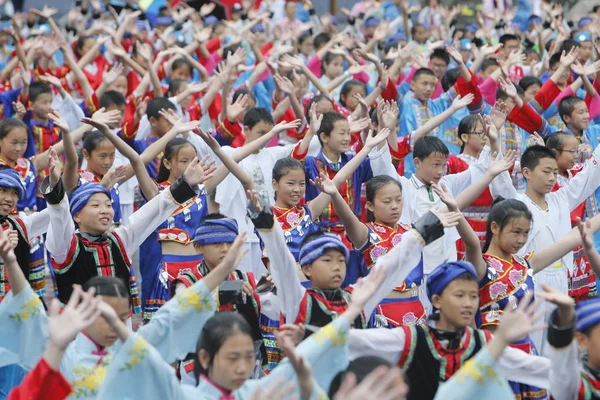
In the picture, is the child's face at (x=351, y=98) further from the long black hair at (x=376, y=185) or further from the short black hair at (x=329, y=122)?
the long black hair at (x=376, y=185)

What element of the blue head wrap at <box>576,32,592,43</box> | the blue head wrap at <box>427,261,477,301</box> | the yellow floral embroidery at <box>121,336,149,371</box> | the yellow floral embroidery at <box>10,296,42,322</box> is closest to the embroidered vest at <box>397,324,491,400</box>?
the blue head wrap at <box>427,261,477,301</box>

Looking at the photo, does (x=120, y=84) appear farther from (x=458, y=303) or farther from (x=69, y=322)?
(x=69, y=322)

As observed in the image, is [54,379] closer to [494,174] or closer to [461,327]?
[461,327]

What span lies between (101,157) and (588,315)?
396 centimetres

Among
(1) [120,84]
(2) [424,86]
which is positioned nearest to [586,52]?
(2) [424,86]

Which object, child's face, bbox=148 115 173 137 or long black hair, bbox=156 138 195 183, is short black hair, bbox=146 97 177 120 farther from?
long black hair, bbox=156 138 195 183

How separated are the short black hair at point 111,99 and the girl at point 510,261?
4.36 metres

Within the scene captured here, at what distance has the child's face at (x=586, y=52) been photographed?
11.5 m

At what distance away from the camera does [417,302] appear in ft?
18.2

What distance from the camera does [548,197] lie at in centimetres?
636

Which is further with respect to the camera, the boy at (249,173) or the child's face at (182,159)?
the boy at (249,173)

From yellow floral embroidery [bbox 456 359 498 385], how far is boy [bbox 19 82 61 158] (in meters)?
5.96

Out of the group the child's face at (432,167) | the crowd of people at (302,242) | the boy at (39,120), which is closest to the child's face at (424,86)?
the crowd of people at (302,242)

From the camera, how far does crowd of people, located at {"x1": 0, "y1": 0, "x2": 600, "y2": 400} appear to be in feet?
11.9
